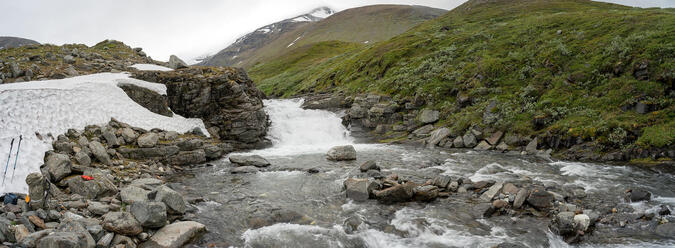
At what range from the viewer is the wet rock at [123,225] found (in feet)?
30.2

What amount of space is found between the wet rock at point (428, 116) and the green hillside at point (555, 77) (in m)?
0.69

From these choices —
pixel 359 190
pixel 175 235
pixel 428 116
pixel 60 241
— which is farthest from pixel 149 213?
pixel 428 116

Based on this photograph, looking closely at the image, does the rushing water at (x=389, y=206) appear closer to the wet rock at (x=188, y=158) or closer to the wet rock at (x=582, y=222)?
the wet rock at (x=582, y=222)

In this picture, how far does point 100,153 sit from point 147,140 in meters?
3.91

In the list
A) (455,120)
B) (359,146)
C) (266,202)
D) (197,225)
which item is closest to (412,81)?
(455,120)

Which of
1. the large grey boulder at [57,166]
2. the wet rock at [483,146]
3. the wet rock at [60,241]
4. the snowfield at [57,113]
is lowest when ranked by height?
the wet rock at [483,146]

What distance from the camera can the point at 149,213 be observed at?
32.0 ft

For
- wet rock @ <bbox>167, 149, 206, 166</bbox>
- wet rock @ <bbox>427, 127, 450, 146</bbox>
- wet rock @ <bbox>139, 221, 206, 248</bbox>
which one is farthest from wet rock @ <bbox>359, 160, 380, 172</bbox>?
wet rock @ <bbox>167, 149, 206, 166</bbox>

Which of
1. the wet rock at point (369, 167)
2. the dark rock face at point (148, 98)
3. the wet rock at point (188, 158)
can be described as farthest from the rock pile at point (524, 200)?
the dark rock face at point (148, 98)

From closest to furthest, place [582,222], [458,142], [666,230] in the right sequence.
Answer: [666,230]
[582,222]
[458,142]

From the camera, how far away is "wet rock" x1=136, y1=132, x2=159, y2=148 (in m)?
20.1

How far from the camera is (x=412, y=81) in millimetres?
37344

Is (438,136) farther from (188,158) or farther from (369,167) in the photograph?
(188,158)

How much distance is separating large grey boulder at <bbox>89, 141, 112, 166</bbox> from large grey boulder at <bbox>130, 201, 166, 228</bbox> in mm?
8553
